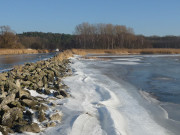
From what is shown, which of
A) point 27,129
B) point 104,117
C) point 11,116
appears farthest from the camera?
point 104,117

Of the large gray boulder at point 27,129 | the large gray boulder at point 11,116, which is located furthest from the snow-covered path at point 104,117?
the large gray boulder at point 11,116

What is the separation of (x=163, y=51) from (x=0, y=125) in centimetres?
4779

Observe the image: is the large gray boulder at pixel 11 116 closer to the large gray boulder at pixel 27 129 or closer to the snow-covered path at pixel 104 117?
the large gray boulder at pixel 27 129

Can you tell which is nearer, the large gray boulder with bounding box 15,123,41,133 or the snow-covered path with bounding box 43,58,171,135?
the large gray boulder with bounding box 15,123,41,133

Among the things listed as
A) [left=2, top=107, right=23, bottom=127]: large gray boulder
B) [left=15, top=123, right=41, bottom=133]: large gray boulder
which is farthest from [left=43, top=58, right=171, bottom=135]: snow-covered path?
[left=2, top=107, right=23, bottom=127]: large gray boulder

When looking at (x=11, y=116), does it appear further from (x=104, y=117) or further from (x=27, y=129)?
(x=104, y=117)

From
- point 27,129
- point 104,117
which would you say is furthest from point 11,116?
point 104,117

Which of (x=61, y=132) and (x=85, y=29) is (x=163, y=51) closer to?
(x=85, y=29)

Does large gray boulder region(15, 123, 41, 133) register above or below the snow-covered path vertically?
above

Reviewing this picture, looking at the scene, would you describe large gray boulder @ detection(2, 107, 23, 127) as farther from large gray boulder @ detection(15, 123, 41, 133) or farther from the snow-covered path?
the snow-covered path

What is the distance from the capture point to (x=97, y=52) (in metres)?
50.6

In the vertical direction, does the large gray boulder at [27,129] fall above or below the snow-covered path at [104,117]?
above

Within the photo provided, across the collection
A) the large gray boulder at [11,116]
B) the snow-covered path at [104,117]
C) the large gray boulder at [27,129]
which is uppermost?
the large gray boulder at [11,116]

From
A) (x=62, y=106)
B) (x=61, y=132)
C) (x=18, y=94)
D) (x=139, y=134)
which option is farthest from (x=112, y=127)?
(x=18, y=94)
